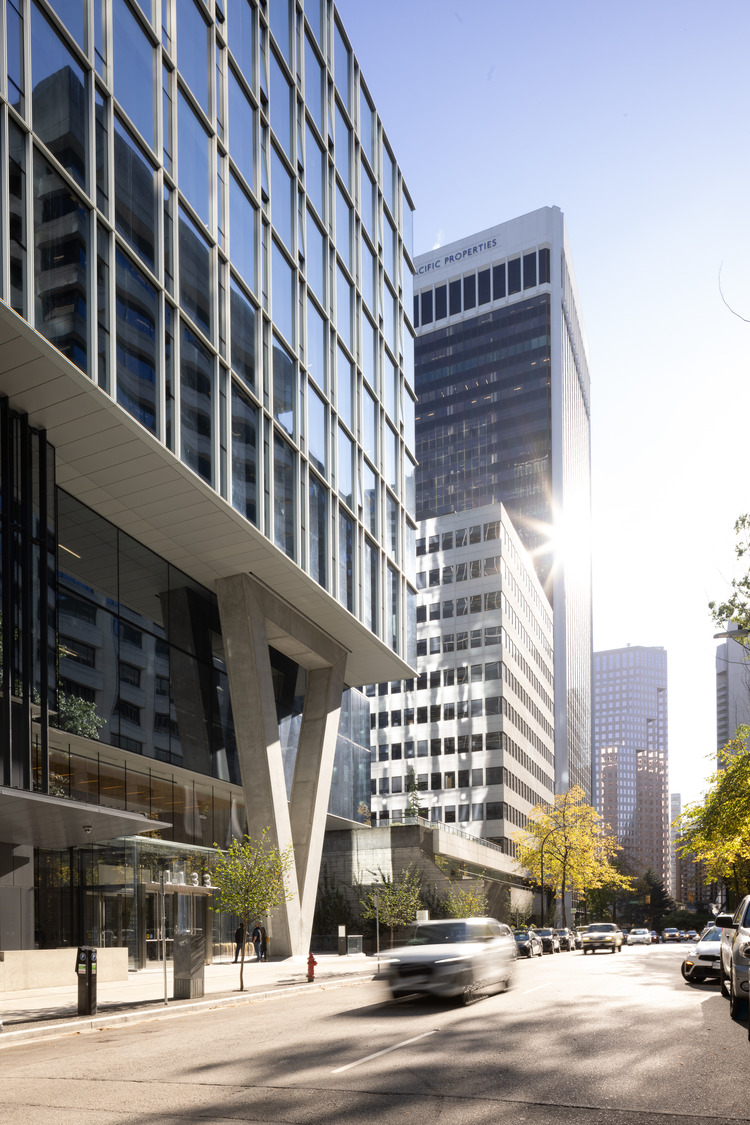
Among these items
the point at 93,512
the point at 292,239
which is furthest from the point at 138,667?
the point at 292,239

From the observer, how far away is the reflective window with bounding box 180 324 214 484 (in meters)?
29.5

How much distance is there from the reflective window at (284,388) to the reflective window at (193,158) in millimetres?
6270

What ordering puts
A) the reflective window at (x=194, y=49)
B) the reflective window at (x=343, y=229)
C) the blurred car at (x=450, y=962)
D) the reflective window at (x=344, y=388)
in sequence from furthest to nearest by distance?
1. the reflective window at (x=343, y=229)
2. the reflective window at (x=344, y=388)
3. the reflective window at (x=194, y=49)
4. the blurred car at (x=450, y=962)

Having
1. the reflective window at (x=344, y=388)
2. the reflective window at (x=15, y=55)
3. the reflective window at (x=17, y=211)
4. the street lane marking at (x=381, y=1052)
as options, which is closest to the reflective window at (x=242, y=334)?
the reflective window at (x=344, y=388)

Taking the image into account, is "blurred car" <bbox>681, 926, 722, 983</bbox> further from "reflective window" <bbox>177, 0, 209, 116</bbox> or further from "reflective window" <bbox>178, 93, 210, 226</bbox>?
"reflective window" <bbox>177, 0, 209, 116</bbox>

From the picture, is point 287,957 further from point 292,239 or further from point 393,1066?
point 393,1066

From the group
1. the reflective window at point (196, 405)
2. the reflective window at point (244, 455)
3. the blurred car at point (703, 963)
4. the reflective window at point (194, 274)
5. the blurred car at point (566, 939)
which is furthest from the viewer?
the blurred car at point (566, 939)

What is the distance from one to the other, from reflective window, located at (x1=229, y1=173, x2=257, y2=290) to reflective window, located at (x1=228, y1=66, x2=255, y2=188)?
2.59 feet

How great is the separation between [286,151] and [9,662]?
2252 centimetres

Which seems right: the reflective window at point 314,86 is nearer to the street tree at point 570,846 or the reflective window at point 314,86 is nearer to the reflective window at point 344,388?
the reflective window at point 344,388

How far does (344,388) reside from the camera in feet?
142

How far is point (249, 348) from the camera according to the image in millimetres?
33875

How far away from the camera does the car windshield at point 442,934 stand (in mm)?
19656

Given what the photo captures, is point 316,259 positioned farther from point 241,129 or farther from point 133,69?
point 133,69
